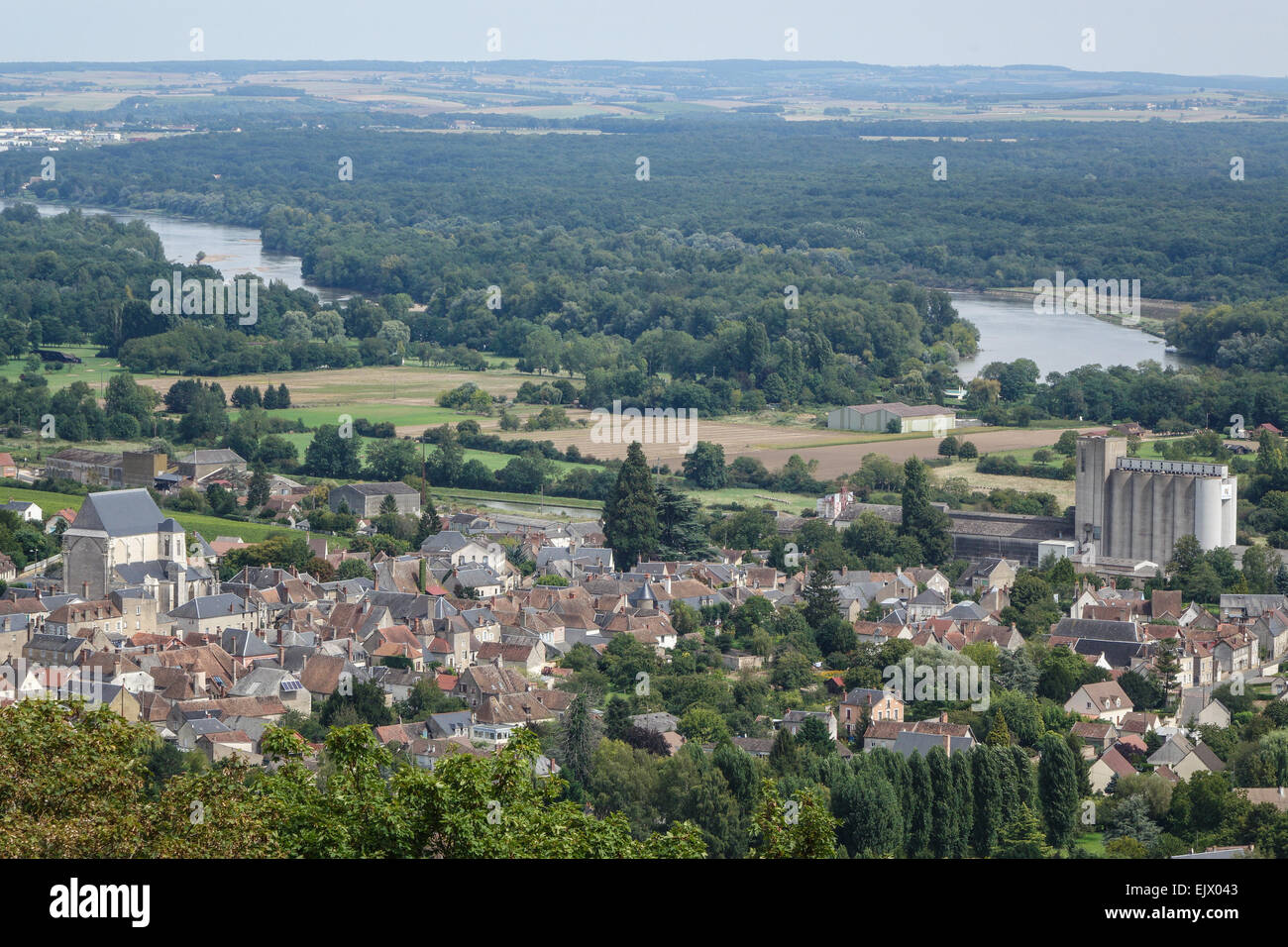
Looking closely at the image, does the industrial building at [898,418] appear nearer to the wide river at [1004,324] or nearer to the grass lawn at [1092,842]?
the wide river at [1004,324]

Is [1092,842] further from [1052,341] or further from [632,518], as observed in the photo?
[1052,341]

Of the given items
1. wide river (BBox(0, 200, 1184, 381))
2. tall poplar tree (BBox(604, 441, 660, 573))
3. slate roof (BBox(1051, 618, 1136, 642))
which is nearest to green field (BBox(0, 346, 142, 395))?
wide river (BBox(0, 200, 1184, 381))

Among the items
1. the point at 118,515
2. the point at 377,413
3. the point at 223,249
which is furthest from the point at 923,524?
the point at 223,249

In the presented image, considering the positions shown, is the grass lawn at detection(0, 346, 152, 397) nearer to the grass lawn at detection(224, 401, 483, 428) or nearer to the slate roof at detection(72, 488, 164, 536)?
the grass lawn at detection(224, 401, 483, 428)

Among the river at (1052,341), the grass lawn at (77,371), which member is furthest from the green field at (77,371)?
the river at (1052,341)
